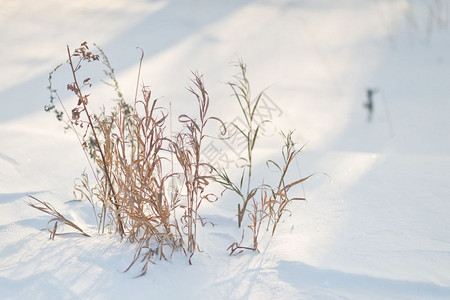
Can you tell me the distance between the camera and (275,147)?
2.85 metres

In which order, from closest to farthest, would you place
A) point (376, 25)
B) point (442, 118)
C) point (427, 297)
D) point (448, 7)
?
point (427, 297) < point (442, 118) < point (376, 25) < point (448, 7)

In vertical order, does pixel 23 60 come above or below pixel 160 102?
above

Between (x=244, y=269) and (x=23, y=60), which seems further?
(x=23, y=60)

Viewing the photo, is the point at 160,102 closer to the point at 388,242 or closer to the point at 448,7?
the point at 388,242

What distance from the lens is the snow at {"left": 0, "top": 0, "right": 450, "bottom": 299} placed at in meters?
1.71

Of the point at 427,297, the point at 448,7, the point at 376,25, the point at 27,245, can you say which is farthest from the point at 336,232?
the point at 448,7

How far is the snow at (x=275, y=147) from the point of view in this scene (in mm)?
1707

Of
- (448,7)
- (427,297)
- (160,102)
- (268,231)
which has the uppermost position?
(448,7)

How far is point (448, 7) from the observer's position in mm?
5242

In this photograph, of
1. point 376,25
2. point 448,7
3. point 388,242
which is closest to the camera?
point 388,242

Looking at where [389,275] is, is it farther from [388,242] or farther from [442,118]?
[442,118]

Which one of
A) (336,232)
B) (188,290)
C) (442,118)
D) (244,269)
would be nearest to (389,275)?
(336,232)

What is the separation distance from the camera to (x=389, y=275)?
1.71 metres

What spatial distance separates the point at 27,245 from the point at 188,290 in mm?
579
